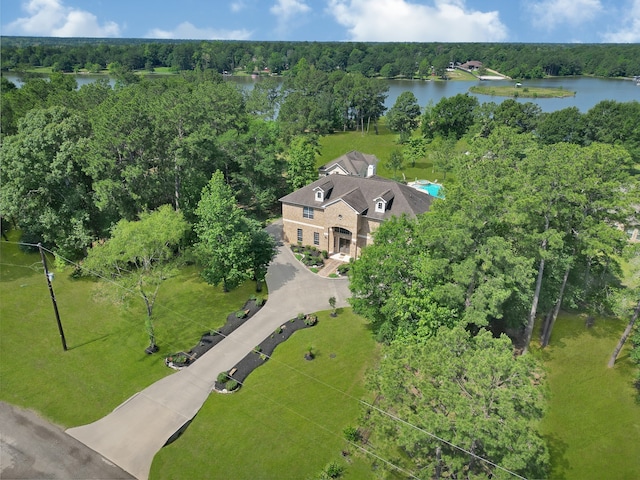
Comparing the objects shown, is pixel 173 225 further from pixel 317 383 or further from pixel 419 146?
pixel 419 146

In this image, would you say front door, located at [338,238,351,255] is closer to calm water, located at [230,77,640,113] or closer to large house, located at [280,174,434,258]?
large house, located at [280,174,434,258]

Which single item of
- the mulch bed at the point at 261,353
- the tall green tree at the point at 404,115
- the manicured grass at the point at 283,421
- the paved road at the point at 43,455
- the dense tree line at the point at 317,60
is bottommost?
the paved road at the point at 43,455

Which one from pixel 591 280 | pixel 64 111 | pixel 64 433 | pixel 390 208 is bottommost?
pixel 64 433

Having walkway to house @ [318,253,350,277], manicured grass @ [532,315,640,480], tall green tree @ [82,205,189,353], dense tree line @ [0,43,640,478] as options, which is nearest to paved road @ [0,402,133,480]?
tall green tree @ [82,205,189,353]

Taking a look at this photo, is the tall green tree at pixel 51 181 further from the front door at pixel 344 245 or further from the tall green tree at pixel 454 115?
the tall green tree at pixel 454 115


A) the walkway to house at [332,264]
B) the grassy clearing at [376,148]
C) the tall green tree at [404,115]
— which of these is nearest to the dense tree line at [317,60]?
the grassy clearing at [376,148]

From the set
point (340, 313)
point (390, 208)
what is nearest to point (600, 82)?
point (390, 208)

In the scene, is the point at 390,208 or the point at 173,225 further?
the point at 390,208
